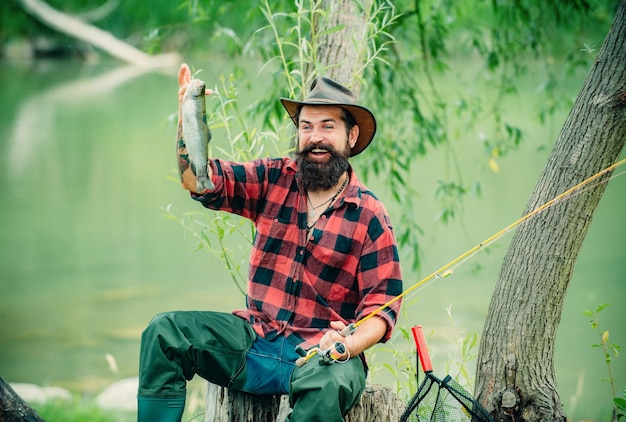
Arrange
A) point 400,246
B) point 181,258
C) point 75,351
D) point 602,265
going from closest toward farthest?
1. point 400,246
2. point 75,351
3. point 602,265
4. point 181,258

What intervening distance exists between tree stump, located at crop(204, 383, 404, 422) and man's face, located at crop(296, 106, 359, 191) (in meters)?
0.77

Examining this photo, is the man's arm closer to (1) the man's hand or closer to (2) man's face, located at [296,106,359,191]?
(2) man's face, located at [296,106,359,191]

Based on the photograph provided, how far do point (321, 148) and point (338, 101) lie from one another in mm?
170

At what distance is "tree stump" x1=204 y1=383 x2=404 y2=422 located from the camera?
10.0 feet

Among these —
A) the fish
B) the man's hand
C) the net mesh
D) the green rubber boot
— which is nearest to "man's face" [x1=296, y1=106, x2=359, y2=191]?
the fish

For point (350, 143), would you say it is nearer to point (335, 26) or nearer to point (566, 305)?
point (335, 26)

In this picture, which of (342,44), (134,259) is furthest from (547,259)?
(134,259)

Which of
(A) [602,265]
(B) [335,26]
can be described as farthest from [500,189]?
(B) [335,26]

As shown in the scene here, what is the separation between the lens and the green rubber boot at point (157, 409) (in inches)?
104

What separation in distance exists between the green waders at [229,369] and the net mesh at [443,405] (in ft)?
0.73

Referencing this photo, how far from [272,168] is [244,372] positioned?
71 cm

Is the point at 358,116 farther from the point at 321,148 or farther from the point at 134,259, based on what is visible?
the point at 134,259

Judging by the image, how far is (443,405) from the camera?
2854 millimetres

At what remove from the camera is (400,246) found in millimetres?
5121
